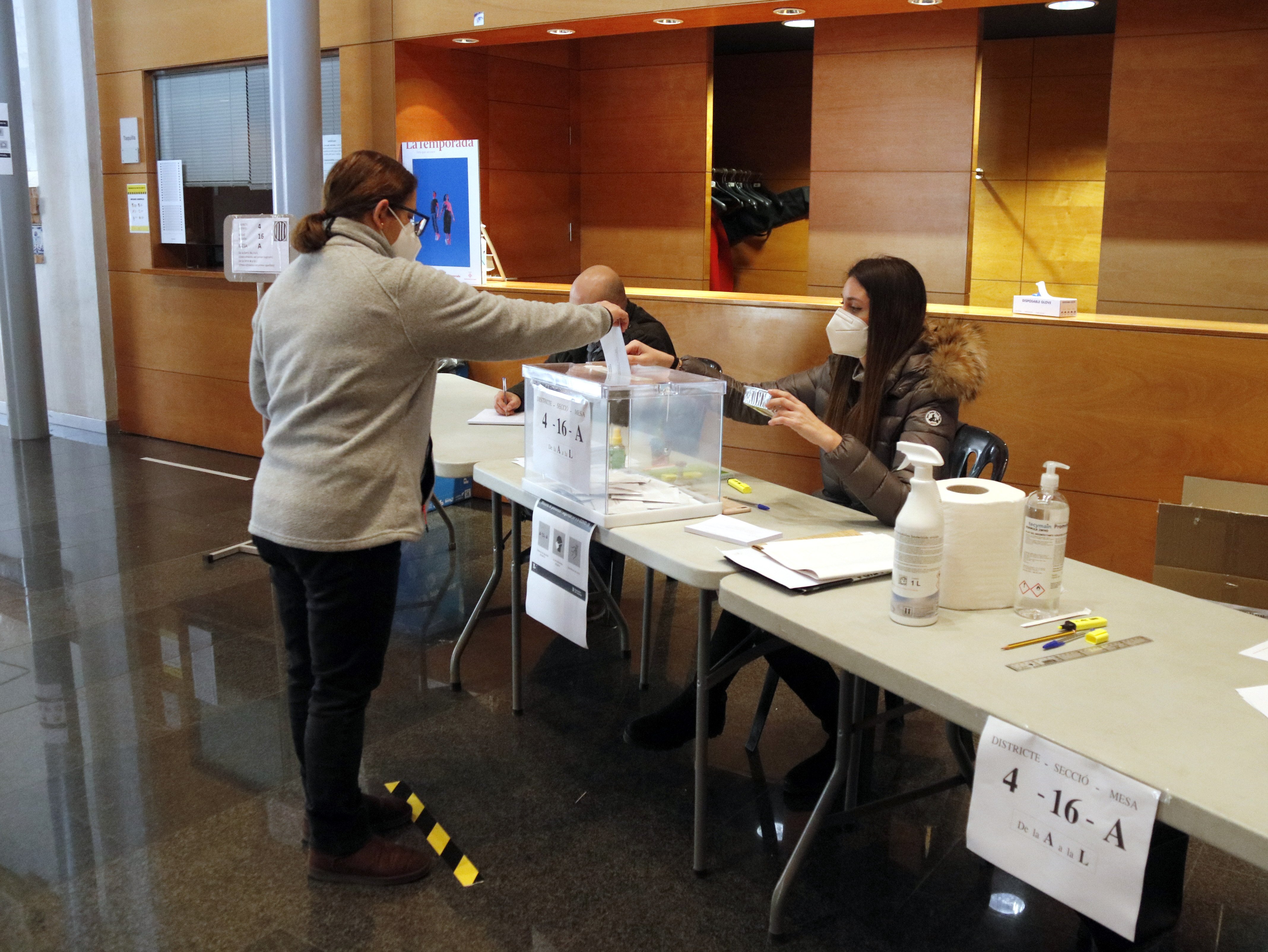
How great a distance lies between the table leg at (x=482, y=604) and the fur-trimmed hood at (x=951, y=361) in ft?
4.13

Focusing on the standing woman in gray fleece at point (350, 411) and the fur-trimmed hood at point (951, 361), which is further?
the fur-trimmed hood at point (951, 361)

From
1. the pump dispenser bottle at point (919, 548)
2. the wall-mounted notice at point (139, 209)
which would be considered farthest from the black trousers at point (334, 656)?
the wall-mounted notice at point (139, 209)

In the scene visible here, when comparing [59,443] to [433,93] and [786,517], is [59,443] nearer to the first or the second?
[433,93]

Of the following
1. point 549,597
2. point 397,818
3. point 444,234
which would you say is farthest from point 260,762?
point 444,234

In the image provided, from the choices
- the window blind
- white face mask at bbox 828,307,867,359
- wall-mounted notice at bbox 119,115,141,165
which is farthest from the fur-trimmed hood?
wall-mounted notice at bbox 119,115,141,165

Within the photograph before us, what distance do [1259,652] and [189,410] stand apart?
243 inches

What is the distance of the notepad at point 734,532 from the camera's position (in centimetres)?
212

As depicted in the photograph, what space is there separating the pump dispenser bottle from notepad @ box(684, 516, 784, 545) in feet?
1.48

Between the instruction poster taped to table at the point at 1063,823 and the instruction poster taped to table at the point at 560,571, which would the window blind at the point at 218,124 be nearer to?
the instruction poster taped to table at the point at 560,571

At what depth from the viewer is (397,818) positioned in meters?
2.45

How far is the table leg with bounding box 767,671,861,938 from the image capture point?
6.66 feet

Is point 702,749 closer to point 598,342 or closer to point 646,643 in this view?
point 646,643

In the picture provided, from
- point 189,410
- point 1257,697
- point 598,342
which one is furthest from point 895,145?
point 189,410

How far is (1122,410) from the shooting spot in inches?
133
